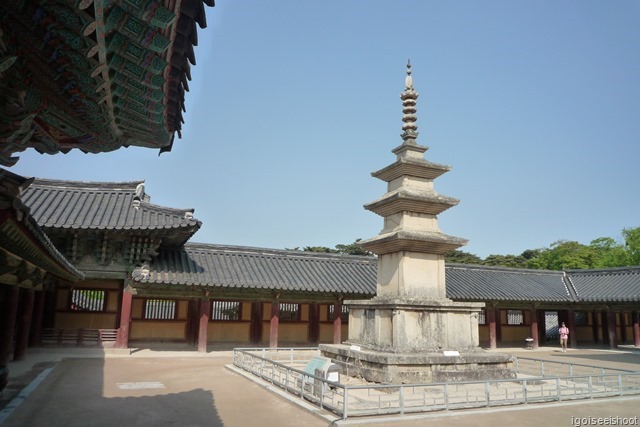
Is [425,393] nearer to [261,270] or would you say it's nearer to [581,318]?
[261,270]

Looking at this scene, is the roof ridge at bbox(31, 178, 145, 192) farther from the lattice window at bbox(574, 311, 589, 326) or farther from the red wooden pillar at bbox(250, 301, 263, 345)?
the lattice window at bbox(574, 311, 589, 326)

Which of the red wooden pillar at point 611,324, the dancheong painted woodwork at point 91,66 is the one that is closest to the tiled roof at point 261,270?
the red wooden pillar at point 611,324

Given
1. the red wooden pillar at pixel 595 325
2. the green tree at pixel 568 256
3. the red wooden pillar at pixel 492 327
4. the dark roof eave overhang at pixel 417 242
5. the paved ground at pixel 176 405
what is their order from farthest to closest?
the green tree at pixel 568 256
the red wooden pillar at pixel 595 325
the red wooden pillar at pixel 492 327
the dark roof eave overhang at pixel 417 242
the paved ground at pixel 176 405

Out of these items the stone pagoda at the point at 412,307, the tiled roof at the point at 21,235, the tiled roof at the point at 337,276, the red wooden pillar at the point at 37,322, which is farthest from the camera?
the tiled roof at the point at 337,276

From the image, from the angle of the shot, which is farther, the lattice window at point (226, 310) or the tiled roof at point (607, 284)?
the tiled roof at point (607, 284)

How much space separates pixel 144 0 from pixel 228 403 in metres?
9.00

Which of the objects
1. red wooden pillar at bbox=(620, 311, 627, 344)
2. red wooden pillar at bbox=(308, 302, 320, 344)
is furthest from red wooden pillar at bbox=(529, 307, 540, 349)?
red wooden pillar at bbox=(308, 302, 320, 344)

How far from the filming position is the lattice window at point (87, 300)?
21.4 m

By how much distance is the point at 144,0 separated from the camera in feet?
11.1

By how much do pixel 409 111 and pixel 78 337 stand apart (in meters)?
16.4

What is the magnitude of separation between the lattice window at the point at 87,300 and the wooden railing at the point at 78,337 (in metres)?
1.78

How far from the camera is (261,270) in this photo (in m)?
23.9

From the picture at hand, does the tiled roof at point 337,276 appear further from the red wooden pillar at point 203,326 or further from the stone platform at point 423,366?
the stone platform at point 423,366

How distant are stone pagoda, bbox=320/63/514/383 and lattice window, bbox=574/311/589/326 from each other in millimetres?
22981
